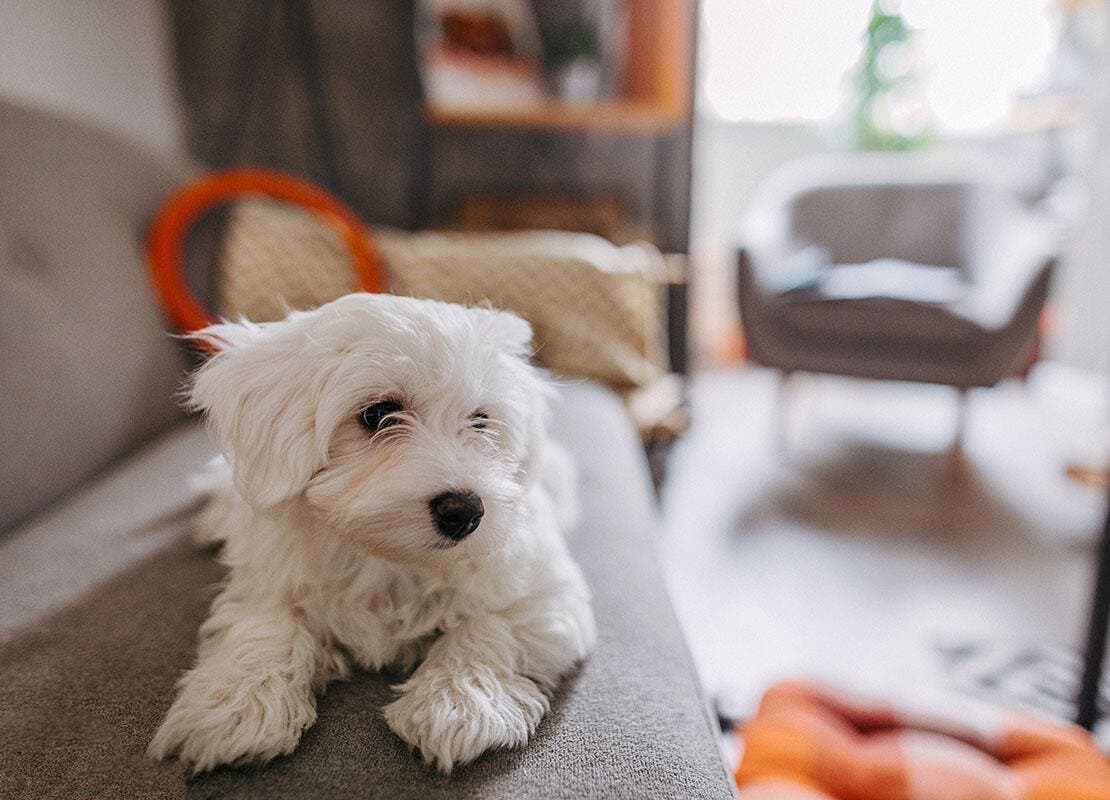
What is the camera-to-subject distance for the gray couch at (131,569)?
64 centimetres

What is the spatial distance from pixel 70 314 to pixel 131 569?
0.63 meters

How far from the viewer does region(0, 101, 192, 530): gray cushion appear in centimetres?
119

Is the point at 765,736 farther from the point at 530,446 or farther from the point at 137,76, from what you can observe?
the point at 137,76

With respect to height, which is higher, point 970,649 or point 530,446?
point 530,446

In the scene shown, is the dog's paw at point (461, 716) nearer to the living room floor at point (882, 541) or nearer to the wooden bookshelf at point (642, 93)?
the living room floor at point (882, 541)

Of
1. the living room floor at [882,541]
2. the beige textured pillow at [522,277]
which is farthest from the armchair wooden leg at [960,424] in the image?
the beige textured pillow at [522,277]

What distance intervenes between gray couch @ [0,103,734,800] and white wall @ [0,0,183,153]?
225mm

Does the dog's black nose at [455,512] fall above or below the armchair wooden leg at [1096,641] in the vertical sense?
above

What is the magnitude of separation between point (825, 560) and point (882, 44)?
329cm

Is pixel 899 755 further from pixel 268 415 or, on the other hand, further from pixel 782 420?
pixel 782 420

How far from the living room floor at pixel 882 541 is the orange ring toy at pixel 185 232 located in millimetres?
1098

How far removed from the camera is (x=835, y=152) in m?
4.66

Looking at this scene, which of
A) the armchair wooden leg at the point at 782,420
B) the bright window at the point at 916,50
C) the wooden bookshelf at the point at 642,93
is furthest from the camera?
the bright window at the point at 916,50

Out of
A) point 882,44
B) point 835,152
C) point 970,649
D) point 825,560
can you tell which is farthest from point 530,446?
point 835,152
